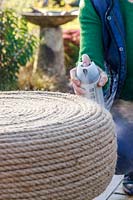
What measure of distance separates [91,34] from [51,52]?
4.32m

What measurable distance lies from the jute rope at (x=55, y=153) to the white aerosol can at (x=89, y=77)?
257 millimetres

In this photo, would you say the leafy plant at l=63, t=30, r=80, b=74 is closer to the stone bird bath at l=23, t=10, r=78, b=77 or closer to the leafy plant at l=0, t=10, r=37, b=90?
the stone bird bath at l=23, t=10, r=78, b=77

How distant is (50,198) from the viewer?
2.18 m

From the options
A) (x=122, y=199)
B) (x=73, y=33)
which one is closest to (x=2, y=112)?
(x=122, y=199)

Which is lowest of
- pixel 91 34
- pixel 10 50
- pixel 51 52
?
pixel 51 52

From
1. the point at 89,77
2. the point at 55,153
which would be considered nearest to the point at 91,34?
the point at 89,77

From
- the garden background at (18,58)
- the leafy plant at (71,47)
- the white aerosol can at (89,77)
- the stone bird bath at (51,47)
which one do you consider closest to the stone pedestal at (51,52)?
the stone bird bath at (51,47)

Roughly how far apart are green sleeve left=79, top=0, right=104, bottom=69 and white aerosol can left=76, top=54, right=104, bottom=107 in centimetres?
31

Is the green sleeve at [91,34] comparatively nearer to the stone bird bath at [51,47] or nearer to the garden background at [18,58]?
the garden background at [18,58]

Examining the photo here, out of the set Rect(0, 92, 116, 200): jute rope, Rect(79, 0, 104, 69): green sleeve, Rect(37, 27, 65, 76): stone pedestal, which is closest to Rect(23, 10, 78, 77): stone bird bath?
Rect(37, 27, 65, 76): stone pedestal

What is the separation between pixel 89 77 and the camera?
2.75 meters

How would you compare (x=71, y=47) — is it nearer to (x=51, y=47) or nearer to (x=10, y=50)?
(x=51, y=47)

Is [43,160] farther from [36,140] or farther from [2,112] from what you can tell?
[2,112]

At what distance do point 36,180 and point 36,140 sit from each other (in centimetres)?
12
